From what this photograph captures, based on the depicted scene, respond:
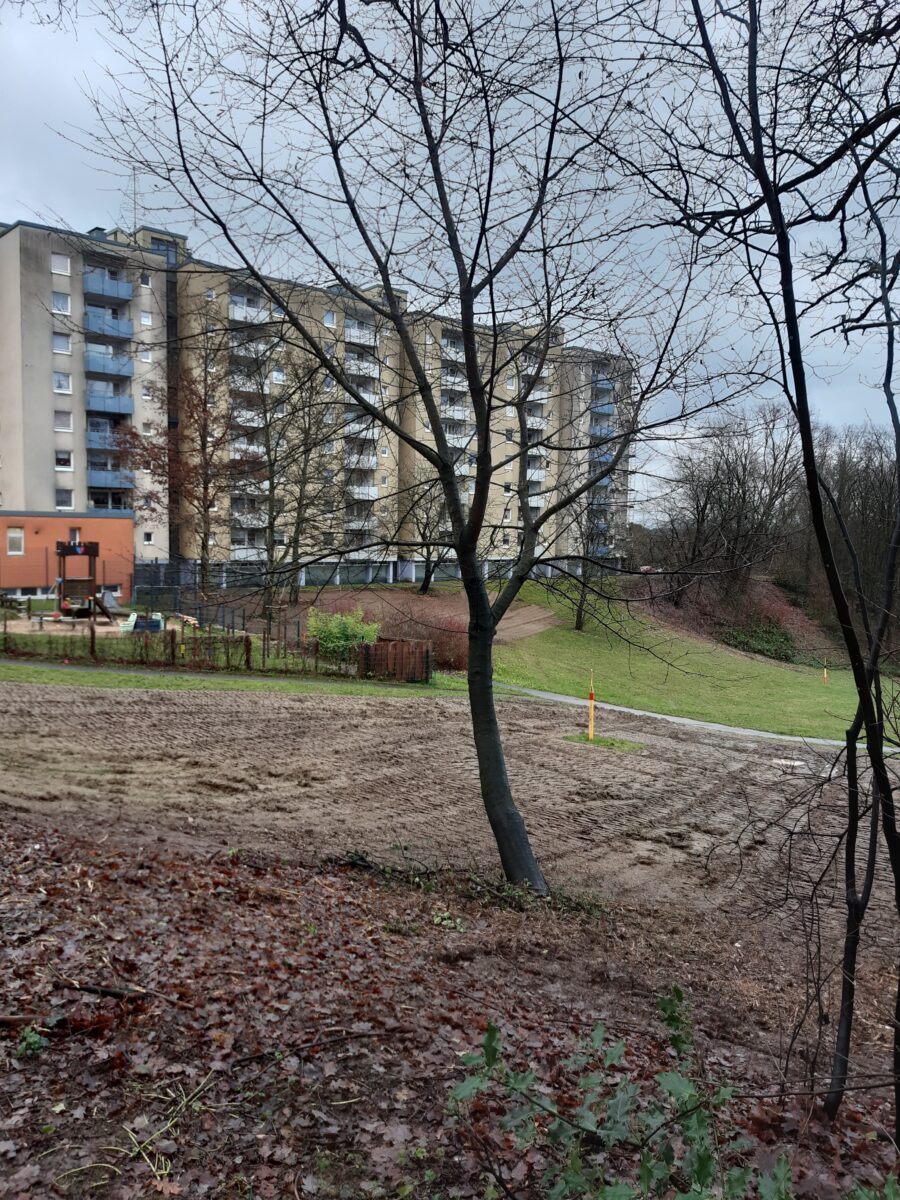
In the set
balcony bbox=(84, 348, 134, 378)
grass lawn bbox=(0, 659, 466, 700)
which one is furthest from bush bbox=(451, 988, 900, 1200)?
balcony bbox=(84, 348, 134, 378)

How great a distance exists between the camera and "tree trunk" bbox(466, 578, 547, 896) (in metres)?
8.05

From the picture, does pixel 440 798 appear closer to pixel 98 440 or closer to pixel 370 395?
pixel 370 395

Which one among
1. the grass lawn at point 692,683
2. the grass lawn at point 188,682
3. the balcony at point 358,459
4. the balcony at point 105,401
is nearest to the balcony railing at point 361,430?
the balcony at point 358,459

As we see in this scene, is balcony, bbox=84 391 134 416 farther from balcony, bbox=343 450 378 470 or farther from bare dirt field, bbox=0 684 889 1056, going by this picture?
balcony, bbox=343 450 378 470

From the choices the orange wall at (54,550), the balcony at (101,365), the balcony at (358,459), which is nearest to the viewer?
the balcony at (358,459)

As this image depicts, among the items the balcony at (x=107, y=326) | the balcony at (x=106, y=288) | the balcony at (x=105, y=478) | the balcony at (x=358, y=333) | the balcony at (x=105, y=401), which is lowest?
the balcony at (x=358, y=333)

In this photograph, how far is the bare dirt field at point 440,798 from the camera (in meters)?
7.73

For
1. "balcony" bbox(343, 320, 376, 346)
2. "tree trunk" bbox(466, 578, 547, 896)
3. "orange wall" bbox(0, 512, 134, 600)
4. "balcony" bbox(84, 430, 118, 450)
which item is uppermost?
"balcony" bbox(84, 430, 118, 450)

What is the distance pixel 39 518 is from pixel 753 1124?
37.9 m

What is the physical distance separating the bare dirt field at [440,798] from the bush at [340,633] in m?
5.26

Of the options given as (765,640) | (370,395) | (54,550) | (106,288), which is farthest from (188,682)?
(106,288)

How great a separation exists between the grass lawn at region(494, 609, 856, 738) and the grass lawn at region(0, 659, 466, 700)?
6.09 meters

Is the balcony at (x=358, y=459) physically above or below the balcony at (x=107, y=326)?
below

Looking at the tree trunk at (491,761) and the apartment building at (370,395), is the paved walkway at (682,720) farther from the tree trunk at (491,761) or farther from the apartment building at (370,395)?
the tree trunk at (491,761)
